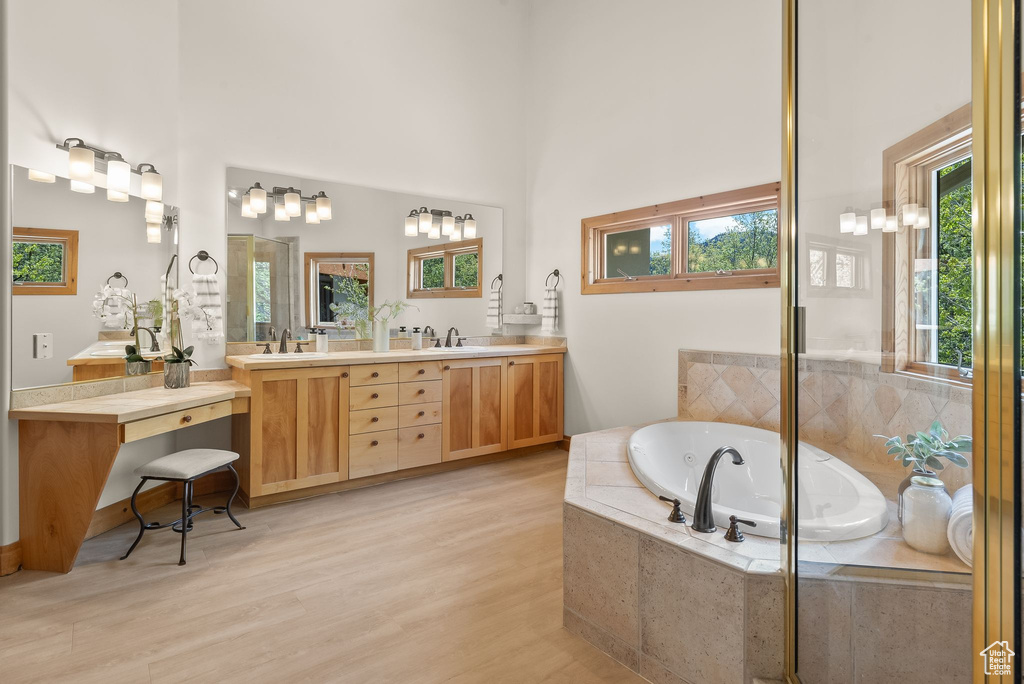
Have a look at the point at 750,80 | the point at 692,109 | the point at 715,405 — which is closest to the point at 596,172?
the point at 692,109

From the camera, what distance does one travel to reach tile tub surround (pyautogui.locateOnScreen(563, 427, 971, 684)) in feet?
2.74

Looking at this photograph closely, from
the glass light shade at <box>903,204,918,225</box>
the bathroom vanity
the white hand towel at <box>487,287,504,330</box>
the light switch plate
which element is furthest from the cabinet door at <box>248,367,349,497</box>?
the glass light shade at <box>903,204,918,225</box>

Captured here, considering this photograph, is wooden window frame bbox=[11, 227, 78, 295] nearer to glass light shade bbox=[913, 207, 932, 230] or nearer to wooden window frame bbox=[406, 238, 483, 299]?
wooden window frame bbox=[406, 238, 483, 299]

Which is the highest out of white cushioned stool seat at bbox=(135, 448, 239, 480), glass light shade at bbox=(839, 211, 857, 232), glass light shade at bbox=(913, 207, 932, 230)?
glass light shade at bbox=(839, 211, 857, 232)

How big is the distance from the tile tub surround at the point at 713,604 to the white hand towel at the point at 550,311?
2.41 m

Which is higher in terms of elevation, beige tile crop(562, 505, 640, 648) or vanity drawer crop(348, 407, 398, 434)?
vanity drawer crop(348, 407, 398, 434)

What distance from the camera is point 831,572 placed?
42.9 inches

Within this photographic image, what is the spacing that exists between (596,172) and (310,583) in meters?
3.52

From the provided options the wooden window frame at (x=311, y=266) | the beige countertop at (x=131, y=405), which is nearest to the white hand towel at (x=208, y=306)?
the beige countertop at (x=131, y=405)

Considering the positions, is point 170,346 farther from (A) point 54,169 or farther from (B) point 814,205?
(B) point 814,205

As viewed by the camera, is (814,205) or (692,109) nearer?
(814,205)

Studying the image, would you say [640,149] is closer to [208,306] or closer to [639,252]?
[639,252]

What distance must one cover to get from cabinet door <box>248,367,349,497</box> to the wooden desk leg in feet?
2.55

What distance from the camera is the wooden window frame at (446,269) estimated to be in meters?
4.23
